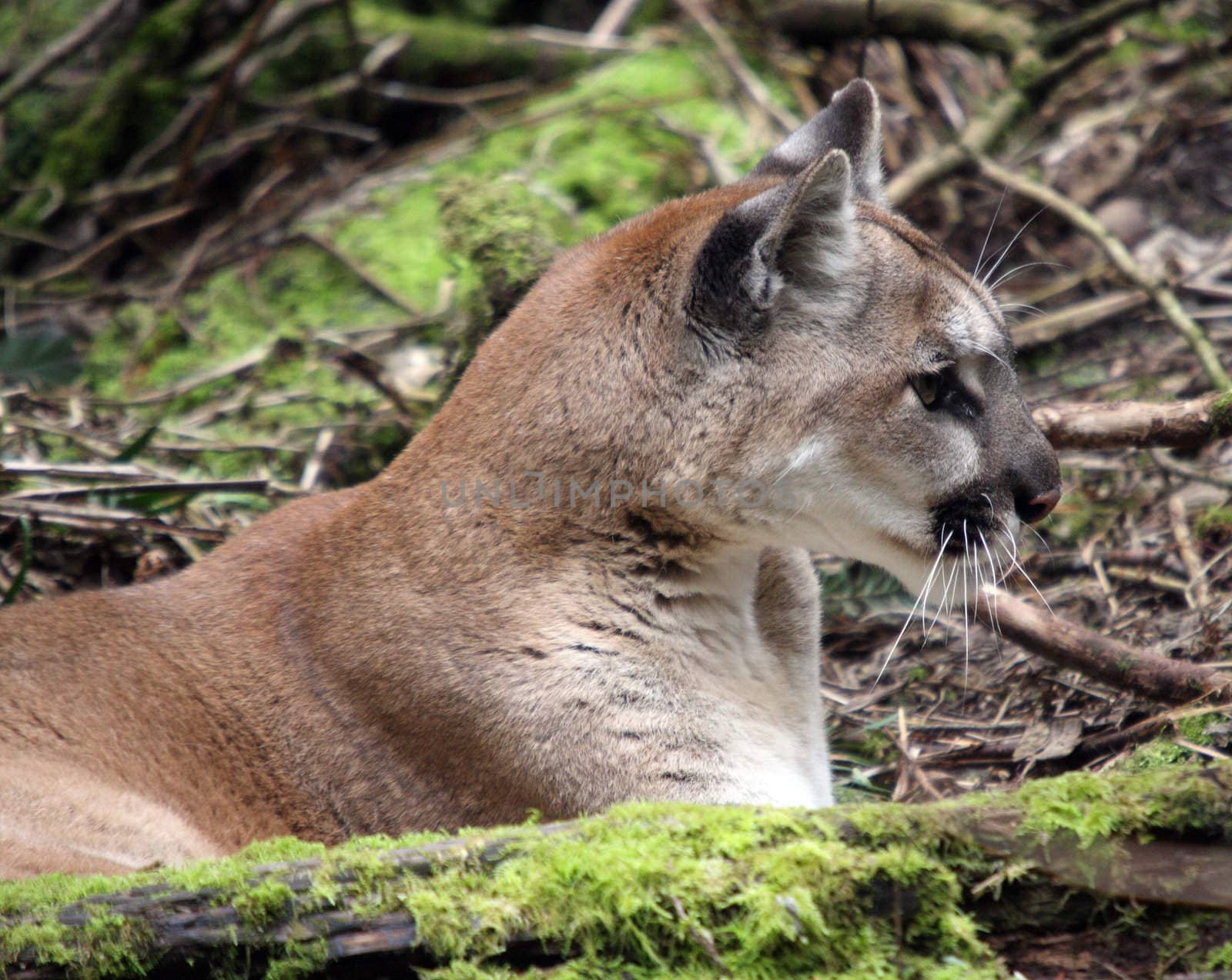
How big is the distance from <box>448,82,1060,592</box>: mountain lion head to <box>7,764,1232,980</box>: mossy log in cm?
129

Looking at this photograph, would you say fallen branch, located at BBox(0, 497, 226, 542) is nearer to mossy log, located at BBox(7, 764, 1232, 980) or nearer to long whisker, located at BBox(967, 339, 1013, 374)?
mossy log, located at BBox(7, 764, 1232, 980)

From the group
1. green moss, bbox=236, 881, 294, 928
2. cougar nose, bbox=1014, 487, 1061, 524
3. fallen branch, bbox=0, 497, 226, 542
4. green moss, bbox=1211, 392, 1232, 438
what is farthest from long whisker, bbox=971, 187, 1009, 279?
fallen branch, bbox=0, 497, 226, 542

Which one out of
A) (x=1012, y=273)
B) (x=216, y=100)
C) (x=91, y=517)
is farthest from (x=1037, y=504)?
(x=216, y=100)

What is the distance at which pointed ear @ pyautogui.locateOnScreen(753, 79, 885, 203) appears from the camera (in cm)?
456

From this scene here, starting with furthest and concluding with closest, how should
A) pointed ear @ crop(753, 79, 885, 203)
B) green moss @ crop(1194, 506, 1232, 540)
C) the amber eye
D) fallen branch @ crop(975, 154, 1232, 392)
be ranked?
fallen branch @ crop(975, 154, 1232, 392) → green moss @ crop(1194, 506, 1232, 540) → pointed ear @ crop(753, 79, 885, 203) → the amber eye

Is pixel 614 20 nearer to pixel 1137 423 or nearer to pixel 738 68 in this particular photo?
pixel 738 68

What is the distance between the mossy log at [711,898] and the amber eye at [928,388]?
1.48 m

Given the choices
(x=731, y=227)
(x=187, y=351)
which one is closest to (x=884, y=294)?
(x=731, y=227)

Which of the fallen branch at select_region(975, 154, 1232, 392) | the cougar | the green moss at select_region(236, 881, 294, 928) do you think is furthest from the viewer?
the fallen branch at select_region(975, 154, 1232, 392)

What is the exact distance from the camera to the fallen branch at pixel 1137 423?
407 cm

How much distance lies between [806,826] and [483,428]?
6.03 ft

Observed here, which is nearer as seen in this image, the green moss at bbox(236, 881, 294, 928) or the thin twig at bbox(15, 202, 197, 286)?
the green moss at bbox(236, 881, 294, 928)

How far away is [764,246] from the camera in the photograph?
3.66 meters

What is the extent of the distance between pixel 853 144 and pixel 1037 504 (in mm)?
1558
